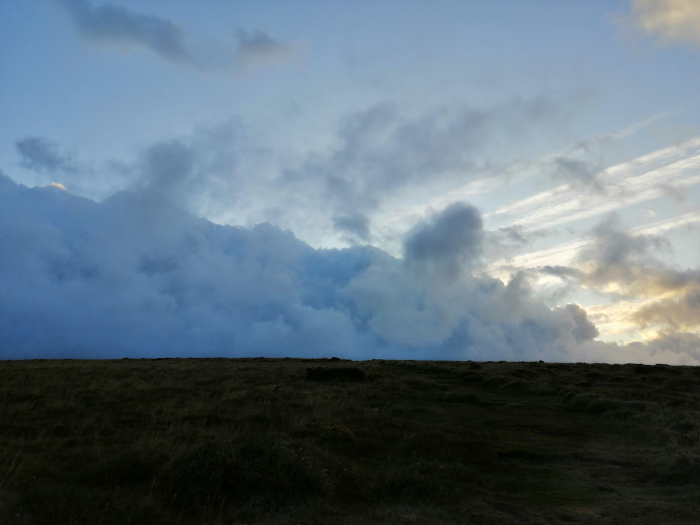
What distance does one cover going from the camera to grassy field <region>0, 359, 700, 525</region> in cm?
883

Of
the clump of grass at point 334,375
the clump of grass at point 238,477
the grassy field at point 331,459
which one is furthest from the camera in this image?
the clump of grass at point 334,375

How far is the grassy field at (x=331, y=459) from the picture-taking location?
29.0ft

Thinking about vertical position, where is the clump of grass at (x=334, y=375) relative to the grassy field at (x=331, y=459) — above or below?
above

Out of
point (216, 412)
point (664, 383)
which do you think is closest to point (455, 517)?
point (216, 412)

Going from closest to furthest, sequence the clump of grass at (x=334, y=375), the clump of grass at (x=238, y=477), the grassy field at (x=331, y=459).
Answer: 1. the grassy field at (x=331, y=459)
2. the clump of grass at (x=238, y=477)
3. the clump of grass at (x=334, y=375)

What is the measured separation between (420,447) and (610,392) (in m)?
19.3

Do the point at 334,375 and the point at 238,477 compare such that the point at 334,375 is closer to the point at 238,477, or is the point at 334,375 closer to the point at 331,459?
the point at 331,459

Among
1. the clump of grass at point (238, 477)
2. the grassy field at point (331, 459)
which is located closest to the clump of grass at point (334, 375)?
the grassy field at point (331, 459)

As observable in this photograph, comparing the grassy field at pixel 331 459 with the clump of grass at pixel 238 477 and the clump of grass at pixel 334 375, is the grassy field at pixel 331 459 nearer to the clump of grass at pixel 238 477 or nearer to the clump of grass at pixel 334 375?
the clump of grass at pixel 238 477

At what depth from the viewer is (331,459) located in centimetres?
1169

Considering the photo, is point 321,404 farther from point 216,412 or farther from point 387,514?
point 387,514

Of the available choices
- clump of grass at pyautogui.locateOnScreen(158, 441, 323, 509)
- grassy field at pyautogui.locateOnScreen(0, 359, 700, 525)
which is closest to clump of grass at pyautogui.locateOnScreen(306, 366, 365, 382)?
grassy field at pyautogui.locateOnScreen(0, 359, 700, 525)

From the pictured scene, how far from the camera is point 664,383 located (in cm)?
3469

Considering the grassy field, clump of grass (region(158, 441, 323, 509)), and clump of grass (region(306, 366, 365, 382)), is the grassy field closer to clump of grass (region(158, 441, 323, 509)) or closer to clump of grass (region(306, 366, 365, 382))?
clump of grass (region(158, 441, 323, 509))
